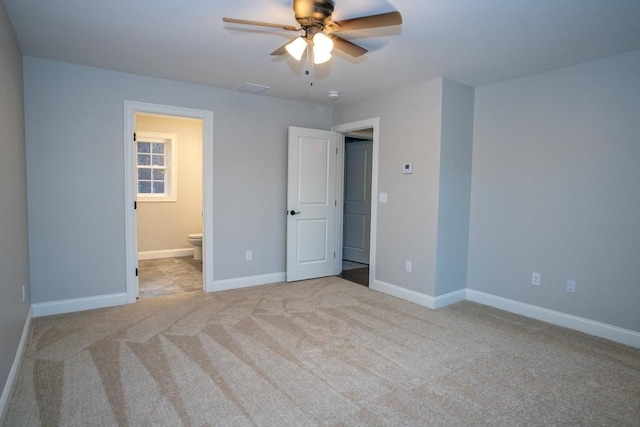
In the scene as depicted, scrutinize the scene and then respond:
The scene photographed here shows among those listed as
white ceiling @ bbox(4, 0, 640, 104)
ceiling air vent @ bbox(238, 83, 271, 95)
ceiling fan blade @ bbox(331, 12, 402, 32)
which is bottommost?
ceiling fan blade @ bbox(331, 12, 402, 32)

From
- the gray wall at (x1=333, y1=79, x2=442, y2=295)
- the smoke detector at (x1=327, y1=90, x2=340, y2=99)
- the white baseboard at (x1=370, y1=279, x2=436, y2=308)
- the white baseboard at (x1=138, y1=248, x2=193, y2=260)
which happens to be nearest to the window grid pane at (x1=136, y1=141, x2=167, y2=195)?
the white baseboard at (x1=138, y1=248, x2=193, y2=260)

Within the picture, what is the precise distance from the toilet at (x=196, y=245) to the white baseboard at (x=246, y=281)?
75.3 inches

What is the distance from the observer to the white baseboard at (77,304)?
136 inches

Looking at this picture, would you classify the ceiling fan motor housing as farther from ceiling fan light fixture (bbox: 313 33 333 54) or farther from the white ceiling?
the white ceiling

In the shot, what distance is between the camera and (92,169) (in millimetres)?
3635

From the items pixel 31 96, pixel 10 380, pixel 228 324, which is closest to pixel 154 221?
pixel 31 96

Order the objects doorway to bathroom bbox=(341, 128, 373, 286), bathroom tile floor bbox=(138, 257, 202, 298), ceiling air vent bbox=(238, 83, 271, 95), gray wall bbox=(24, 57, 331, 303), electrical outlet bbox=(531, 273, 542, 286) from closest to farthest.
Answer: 1. gray wall bbox=(24, 57, 331, 303)
2. electrical outlet bbox=(531, 273, 542, 286)
3. ceiling air vent bbox=(238, 83, 271, 95)
4. bathroom tile floor bbox=(138, 257, 202, 298)
5. doorway to bathroom bbox=(341, 128, 373, 286)

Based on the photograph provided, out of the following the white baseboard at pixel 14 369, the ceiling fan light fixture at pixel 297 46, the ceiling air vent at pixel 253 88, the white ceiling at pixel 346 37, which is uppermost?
the ceiling air vent at pixel 253 88

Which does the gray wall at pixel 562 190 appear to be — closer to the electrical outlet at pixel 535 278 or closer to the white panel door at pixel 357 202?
the electrical outlet at pixel 535 278

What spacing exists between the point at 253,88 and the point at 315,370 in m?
3.17

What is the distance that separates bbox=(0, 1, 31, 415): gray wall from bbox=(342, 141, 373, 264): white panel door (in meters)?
4.49

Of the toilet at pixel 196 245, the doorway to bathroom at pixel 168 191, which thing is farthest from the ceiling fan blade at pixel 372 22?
the toilet at pixel 196 245

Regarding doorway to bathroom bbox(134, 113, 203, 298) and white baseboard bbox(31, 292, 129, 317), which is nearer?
white baseboard bbox(31, 292, 129, 317)

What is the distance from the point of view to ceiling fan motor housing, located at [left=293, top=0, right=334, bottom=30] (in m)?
2.00
